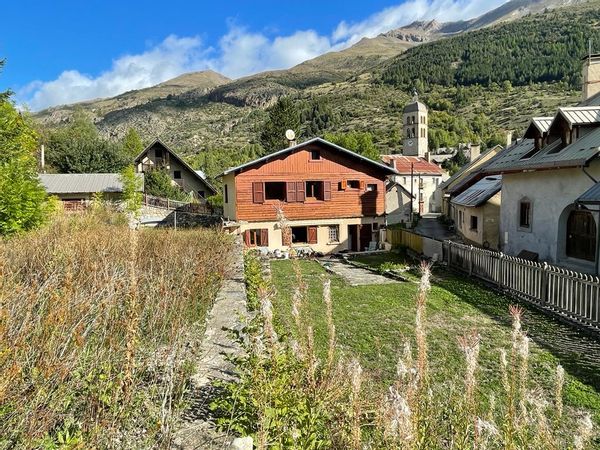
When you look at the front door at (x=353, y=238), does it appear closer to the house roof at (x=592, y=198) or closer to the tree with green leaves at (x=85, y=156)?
the house roof at (x=592, y=198)

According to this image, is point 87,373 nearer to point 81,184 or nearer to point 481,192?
point 481,192

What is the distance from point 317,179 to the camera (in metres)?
25.5

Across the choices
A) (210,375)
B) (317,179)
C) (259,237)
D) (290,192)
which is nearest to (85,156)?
Result: (259,237)

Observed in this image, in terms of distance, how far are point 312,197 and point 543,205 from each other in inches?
543

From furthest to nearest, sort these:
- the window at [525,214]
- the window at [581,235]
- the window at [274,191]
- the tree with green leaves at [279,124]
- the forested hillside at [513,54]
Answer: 1. the forested hillside at [513,54]
2. the tree with green leaves at [279,124]
3. the window at [274,191]
4. the window at [525,214]
5. the window at [581,235]

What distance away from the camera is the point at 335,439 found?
11.0ft

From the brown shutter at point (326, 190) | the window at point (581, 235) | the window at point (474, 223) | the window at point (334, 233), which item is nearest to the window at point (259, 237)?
the window at point (334, 233)

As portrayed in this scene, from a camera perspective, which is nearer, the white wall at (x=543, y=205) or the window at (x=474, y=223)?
the white wall at (x=543, y=205)

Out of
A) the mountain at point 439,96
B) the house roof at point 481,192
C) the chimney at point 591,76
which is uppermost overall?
the mountain at point 439,96

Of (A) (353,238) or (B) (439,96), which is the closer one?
(A) (353,238)

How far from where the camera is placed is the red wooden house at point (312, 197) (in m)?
24.6

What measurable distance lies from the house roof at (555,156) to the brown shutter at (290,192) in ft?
38.1

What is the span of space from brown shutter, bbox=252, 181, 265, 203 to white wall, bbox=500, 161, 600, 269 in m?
13.5

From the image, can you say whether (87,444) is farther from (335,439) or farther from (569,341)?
(569,341)
